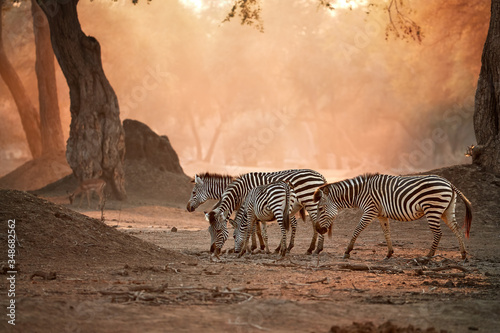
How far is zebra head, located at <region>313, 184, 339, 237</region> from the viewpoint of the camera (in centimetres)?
1365

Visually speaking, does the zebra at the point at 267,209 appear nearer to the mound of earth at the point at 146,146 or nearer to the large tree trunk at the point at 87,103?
the large tree trunk at the point at 87,103

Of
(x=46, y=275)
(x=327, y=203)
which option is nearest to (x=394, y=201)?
(x=327, y=203)

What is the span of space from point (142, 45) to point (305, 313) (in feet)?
149

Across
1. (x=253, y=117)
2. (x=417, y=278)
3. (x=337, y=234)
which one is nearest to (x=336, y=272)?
(x=417, y=278)

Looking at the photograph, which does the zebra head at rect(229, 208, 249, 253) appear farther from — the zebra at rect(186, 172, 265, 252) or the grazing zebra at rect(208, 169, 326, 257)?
the zebra at rect(186, 172, 265, 252)

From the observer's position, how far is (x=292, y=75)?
57.2 m

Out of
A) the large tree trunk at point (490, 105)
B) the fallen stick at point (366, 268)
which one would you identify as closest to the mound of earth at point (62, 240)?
the fallen stick at point (366, 268)

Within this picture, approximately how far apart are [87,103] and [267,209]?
1387cm

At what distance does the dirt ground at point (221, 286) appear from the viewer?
657cm

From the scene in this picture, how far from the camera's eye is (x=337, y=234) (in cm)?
1834

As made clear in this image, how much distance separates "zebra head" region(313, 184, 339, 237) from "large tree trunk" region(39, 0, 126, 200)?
13181mm

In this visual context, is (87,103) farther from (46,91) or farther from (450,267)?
(450,267)

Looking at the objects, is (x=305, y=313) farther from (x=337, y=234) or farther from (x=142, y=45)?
(x=142, y=45)

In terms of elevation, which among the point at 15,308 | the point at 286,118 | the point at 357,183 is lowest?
the point at 15,308
